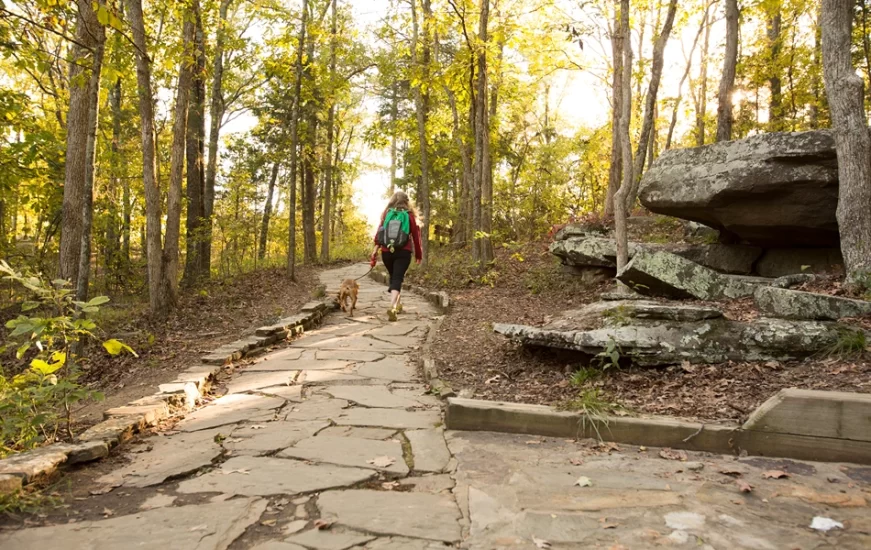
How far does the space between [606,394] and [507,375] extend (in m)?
1.37

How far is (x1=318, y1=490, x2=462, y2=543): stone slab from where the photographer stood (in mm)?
2852

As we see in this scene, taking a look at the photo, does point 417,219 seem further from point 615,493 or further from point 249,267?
point 249,267

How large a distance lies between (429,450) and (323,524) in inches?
52.1

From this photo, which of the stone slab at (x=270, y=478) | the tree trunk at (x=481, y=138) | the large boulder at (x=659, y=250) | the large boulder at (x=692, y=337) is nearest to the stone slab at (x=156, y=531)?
the stone slab at (x=270, y=478)

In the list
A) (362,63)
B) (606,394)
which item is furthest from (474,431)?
(362,63)

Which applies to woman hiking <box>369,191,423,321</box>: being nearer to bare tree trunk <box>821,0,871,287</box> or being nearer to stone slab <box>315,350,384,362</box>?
stone slab <box>315,350,384,362</box>

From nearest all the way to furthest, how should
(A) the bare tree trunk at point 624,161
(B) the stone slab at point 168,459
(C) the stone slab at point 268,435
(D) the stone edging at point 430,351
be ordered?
A: (B) the stone slab at point 168,459 → (C) the stone slab at point 268,435 → (D) the stone edging at point 430,351 → (A) the bare tree trunk at point 624,161

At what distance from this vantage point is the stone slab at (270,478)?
343 cm

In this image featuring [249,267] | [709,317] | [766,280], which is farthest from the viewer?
[249,267]

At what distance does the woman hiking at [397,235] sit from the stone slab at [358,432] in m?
4.77

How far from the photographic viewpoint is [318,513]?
10.2ft

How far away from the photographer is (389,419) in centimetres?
491

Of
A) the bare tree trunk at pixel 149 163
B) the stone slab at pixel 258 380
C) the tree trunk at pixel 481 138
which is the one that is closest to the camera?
Answer: the stone slab at pixel 258 380

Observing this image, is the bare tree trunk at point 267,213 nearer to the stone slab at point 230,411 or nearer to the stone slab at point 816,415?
the stone slab at point 230,411
